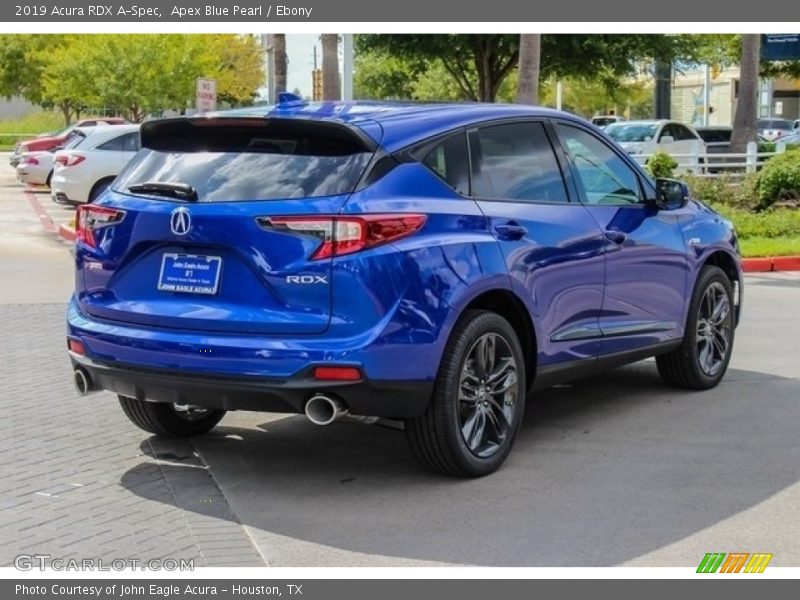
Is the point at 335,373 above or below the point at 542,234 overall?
below

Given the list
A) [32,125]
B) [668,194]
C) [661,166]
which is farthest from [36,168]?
[32,125]

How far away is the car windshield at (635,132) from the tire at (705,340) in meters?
21.8

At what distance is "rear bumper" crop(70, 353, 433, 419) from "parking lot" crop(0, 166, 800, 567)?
1.55 ft

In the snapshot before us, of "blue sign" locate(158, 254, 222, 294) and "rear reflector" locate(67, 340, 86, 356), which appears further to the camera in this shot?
"rear reflector" locate(67, 340, 86, 356)

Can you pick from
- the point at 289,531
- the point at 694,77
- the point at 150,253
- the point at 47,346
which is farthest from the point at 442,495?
the point at 694,77

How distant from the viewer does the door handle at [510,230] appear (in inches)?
243

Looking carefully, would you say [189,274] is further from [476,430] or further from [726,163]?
[726,163]

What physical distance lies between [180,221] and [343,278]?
836 mm

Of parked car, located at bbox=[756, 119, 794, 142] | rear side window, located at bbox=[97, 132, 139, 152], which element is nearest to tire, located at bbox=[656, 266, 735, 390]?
rear side window, located at bbox=[97, 132, 139, 152]

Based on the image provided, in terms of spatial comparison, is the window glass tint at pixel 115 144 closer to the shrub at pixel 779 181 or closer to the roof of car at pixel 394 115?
the shrub at pixel 779 181

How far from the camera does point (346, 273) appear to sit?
544 centimetres

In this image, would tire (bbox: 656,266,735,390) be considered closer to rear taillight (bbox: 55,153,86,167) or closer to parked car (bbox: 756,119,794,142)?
rear taillight (bbox: 55,153,86,167)

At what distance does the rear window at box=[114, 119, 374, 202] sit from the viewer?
5.65m
